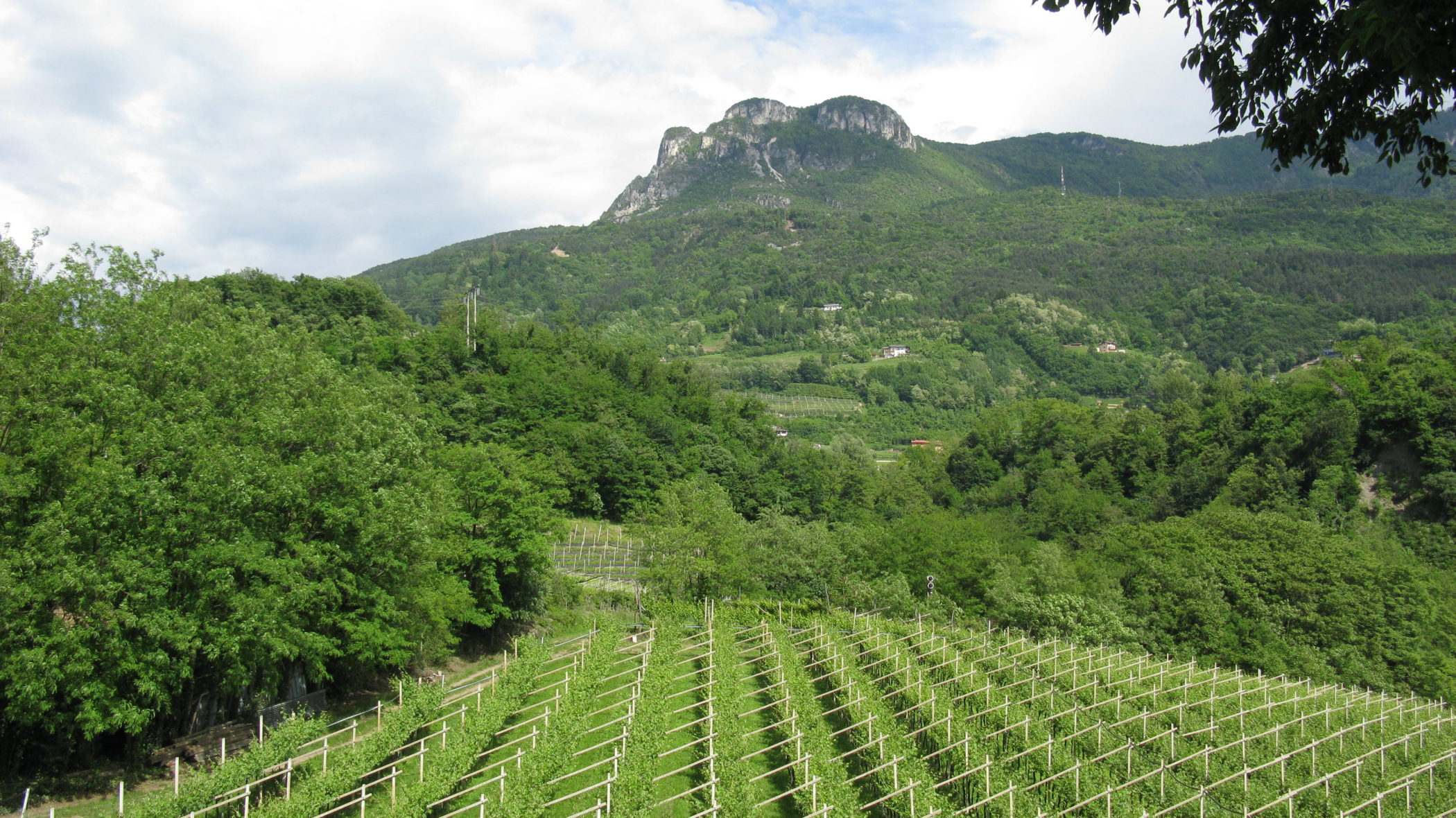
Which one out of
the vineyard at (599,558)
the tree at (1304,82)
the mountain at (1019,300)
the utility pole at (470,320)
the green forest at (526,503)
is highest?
the mountain at (1019,300)

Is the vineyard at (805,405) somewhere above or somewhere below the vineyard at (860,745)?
above

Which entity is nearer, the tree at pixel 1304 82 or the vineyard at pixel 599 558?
the tree at pixel 1304 82

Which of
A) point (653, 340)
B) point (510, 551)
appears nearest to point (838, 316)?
point (653, 340)

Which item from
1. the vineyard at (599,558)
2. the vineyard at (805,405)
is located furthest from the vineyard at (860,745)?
the vineyard at (805,405)

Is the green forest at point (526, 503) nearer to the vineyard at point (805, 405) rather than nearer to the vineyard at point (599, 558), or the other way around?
the vineyard at point (599, 558)

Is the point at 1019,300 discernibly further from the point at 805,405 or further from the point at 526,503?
the point at 526,503

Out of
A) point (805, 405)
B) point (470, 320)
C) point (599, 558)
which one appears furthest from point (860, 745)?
point (805, 405)

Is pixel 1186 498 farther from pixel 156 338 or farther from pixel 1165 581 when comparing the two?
pixel 156 338

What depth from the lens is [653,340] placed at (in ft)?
509

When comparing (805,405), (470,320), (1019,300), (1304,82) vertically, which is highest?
(1019,300)

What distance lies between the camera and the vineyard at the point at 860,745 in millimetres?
16594

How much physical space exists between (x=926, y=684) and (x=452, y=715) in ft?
41.9

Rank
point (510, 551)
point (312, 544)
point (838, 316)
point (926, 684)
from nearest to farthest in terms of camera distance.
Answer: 1. point (312, 544)
2. point (926, 684)
3. point (510, 551)
4. point (838, 316)

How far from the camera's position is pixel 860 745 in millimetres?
20703
